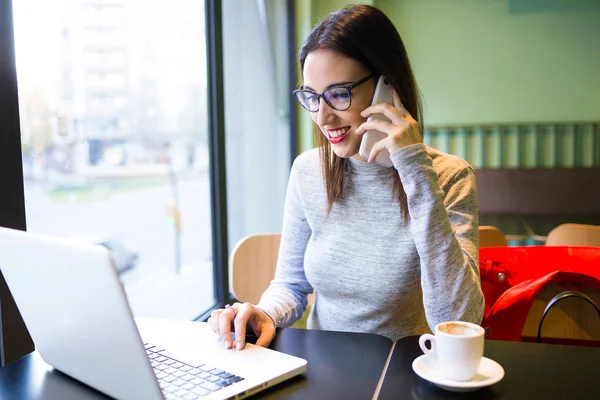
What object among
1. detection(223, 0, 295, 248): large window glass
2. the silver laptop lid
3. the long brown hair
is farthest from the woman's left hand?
detection(223, 0, 295, 248): large window glass

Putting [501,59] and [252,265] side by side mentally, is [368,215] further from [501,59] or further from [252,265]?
[501,59]

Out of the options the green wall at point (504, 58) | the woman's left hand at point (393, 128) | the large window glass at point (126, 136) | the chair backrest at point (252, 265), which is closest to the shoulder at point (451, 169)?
the woman's left hand at point (393, 128)

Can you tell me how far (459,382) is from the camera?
2.52 ft

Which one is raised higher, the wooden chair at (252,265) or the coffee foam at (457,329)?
the coffee foam at (457,329)

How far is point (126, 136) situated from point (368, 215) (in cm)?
133

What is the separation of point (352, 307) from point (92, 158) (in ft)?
3.92

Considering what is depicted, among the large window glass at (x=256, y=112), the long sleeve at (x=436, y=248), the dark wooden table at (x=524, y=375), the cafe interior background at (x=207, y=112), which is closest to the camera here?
the dark wooden table at (x=524, y=375)

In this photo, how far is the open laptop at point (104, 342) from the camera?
64 centimetres

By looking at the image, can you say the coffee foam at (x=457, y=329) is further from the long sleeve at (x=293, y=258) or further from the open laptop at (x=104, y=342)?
the long sleeve at (x=293, y=258)

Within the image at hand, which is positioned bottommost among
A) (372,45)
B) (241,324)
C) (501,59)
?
(241,324)

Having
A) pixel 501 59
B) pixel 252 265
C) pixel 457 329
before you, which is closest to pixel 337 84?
pixel 457 329

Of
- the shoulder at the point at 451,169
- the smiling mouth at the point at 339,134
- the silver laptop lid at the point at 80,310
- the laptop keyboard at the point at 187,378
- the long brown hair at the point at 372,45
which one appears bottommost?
the laptop keyboard at the point at 187,378

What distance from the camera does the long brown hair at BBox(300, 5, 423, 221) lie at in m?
1.18

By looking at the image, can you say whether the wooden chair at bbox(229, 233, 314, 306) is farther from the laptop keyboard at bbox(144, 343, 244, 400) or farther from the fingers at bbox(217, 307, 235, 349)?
the laptop keyboard at bbox(144, 343, 244, 400)
